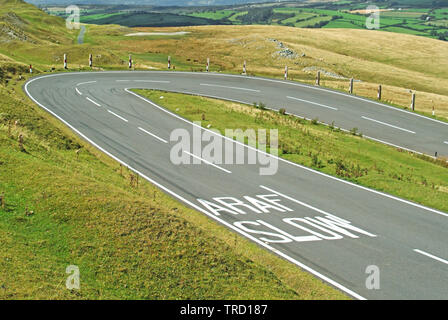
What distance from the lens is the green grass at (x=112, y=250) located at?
863 cm

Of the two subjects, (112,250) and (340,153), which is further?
(340,153)

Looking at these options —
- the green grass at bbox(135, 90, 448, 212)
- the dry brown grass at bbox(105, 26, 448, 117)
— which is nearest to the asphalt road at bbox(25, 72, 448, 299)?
the green grass at bbox(135, 90, 448, 212)

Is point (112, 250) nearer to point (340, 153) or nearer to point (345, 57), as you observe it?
point (340, 153)

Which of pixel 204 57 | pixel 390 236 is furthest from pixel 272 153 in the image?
pixel 204 57

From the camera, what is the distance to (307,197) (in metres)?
15.7

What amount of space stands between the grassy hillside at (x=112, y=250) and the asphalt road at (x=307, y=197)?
39.3 inches

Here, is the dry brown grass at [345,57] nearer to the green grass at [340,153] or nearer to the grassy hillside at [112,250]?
the green grass at [340,153]

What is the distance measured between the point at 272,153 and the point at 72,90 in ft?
55.2

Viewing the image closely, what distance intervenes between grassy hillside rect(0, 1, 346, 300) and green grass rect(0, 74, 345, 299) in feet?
0.06

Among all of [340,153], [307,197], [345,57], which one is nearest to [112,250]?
[307,197]

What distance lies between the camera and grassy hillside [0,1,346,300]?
8633mm

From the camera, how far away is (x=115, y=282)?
875cm

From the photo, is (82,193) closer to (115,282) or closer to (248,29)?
(115,282)

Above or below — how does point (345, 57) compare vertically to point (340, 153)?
above
